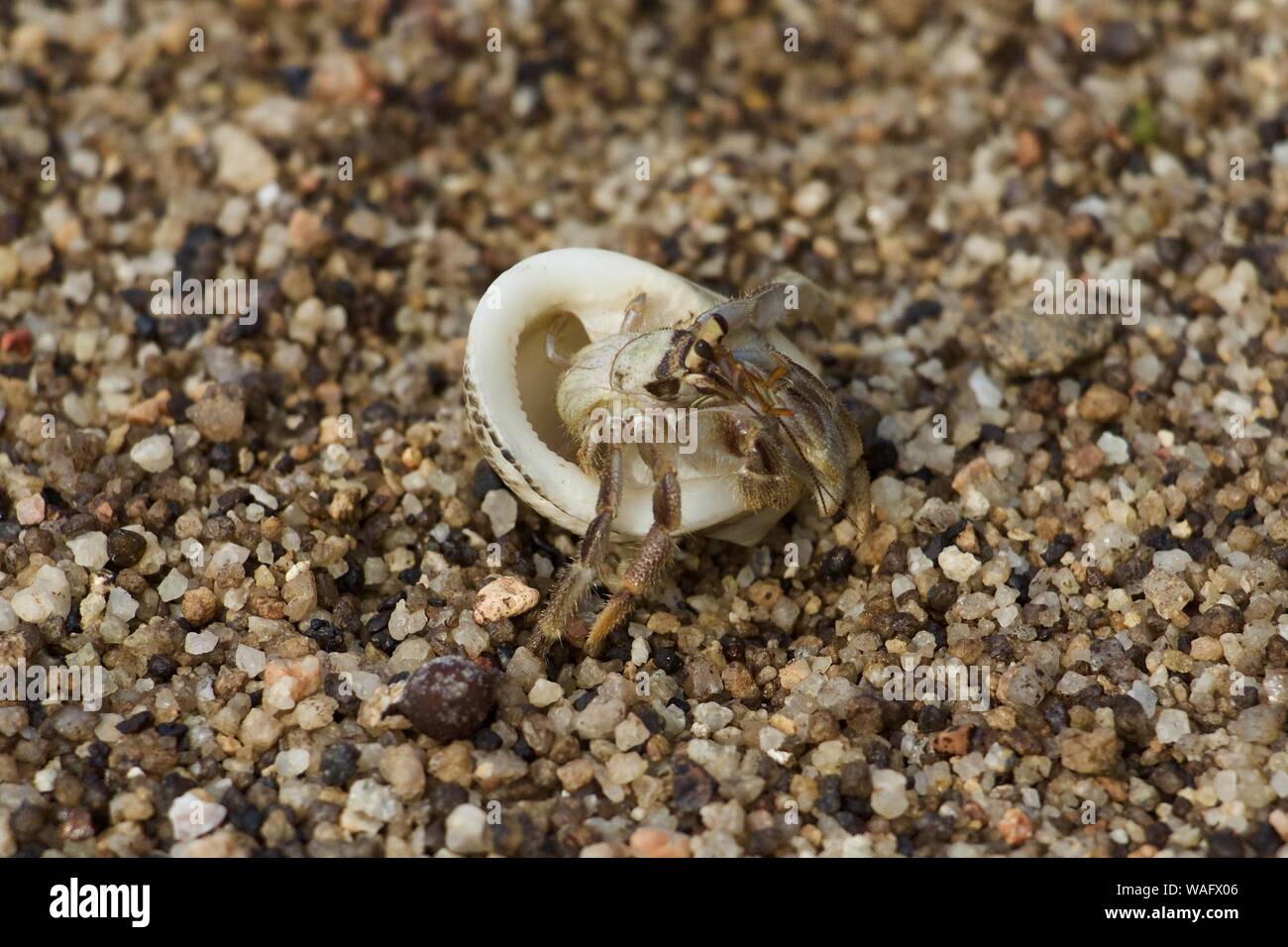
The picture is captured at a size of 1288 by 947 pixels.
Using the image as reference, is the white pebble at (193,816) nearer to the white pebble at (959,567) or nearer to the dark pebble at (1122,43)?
the white pebble at (959,567)

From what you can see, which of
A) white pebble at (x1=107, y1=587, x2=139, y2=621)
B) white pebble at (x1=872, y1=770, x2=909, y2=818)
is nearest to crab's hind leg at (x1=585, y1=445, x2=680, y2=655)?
white pebble at (x1=872, y1=770, x2=909, y2=818)

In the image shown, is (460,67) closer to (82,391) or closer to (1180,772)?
(82,391)

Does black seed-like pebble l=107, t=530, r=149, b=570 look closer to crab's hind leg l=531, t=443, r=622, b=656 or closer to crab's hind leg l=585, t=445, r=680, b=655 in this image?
crab's hind leg l=531, t=443, r=622, b=656

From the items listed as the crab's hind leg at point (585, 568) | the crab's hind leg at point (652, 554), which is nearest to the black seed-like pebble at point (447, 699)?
the crab's hind leg at point (585, 568)

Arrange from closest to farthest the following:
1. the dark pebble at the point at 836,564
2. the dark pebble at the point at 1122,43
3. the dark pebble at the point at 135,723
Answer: the dark pebble at the point at 135,723 → the dark pebble at the point at 836,564 → the dark pebble at the point at 1122,43

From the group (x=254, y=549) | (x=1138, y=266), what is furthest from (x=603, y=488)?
(x=1138, y=266)

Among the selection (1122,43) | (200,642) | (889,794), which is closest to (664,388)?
(889,794)

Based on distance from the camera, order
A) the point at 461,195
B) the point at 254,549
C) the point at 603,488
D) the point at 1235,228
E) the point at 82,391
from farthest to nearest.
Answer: the point at 461,195, the point at 1235,228, the point at 82,391, the point at 254,549, the point at 603,488
